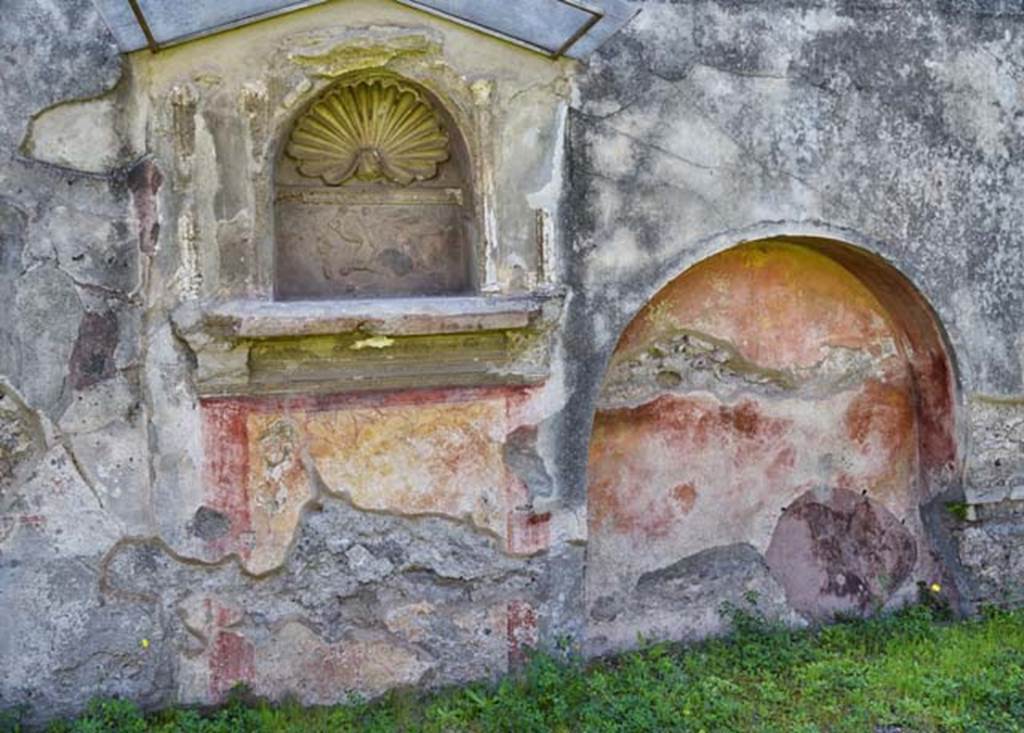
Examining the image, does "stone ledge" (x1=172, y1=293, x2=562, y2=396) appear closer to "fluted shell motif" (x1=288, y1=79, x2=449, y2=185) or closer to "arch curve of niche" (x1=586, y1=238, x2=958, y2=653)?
"fluted shell motif" (x1=288, y1=79, x2=449, y2=185)

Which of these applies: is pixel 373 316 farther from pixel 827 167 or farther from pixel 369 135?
pixel 827 167

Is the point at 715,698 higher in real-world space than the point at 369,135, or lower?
lower

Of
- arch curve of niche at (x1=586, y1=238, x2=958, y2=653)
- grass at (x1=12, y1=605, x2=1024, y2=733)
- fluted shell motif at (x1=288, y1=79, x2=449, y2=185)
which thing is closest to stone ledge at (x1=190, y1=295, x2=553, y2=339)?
fluted shell motif at (x1=288, y1=79, x2=449, y2=185)

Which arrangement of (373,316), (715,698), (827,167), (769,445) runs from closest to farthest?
(373,316), (715,698), (827,167), (769,445)

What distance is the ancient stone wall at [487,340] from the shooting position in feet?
11.2

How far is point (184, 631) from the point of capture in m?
3.55

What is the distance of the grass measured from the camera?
3.54m

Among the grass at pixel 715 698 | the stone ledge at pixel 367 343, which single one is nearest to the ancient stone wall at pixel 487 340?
the stone ledge at pixel 367 343

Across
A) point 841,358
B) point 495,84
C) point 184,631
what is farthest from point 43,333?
point 841,358

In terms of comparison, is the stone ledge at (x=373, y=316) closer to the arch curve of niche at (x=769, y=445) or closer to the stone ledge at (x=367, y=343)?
the stone ledge at (x=367, y=343)

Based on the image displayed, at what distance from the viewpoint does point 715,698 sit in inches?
147

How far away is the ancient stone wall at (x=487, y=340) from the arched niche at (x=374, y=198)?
0.05 feet

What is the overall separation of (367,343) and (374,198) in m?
0.58

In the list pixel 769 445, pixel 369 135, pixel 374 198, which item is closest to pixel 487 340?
pixel 374 198
